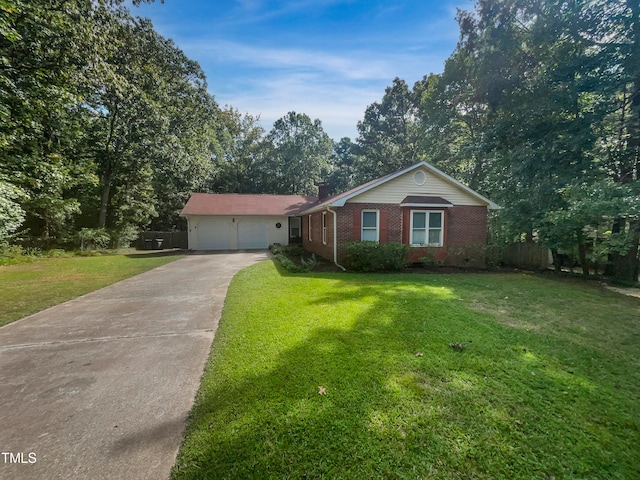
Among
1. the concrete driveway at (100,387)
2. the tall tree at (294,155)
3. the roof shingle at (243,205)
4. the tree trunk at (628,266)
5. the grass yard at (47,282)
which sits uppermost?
the tall tree at (294,155)

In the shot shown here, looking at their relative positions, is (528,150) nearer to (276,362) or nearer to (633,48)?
(633,48)

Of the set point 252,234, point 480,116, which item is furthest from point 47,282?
point 480,116

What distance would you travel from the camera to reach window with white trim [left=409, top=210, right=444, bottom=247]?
1241 centimetres

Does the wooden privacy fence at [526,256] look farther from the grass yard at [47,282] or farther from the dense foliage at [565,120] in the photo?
the grass yard at [47,282]

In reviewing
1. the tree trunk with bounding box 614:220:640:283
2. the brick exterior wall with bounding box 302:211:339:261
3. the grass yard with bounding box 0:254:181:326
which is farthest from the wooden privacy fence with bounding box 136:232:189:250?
the tree trunk with bounding box 614:220:640:283


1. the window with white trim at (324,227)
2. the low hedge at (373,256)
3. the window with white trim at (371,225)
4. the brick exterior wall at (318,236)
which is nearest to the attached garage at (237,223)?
the brick exterior wall at (318,236)

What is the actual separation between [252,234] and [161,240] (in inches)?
280

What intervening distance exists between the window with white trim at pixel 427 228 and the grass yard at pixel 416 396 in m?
6.87

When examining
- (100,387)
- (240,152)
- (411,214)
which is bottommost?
(100,387)

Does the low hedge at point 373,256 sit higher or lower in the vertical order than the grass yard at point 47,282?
higher

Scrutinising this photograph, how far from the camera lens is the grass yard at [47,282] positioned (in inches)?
244

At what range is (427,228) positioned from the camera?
12492 millimetres

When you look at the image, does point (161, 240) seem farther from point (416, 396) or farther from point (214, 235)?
point (416, 396)

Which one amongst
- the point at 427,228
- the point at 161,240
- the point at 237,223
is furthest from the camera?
the point at 161,240
